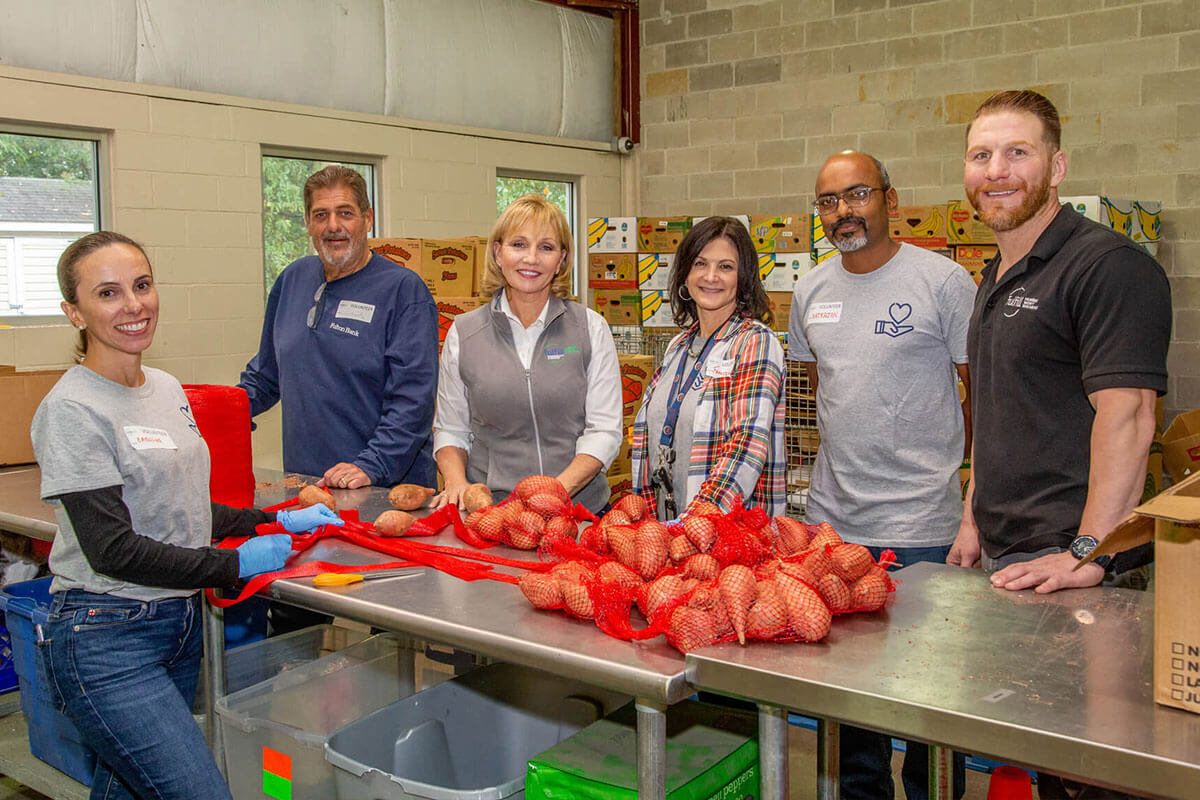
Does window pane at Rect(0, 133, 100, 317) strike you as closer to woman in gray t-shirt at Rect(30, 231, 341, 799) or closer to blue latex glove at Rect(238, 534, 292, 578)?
woman in gray t-shirt at Rect(30, 231, 341, 799)

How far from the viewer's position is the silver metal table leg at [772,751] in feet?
5.08

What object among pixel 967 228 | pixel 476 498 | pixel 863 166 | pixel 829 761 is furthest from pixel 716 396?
pixel 967 228

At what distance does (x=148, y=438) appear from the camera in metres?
1.92

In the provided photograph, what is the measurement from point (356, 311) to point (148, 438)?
1166mm

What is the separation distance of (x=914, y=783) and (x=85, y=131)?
435cm

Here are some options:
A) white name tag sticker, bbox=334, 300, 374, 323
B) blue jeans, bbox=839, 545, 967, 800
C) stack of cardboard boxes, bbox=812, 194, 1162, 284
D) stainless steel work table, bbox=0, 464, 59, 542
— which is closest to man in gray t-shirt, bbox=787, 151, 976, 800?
blue jeans, bbox=839, 545, 967, 800

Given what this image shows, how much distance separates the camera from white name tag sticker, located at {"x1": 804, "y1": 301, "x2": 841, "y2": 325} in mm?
2520

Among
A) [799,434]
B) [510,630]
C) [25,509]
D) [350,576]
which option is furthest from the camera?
[799,434]

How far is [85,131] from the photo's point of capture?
4.68 meters

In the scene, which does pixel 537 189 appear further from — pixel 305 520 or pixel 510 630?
pixel 510 630

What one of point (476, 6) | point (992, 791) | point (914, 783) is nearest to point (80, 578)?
point (992, 791)

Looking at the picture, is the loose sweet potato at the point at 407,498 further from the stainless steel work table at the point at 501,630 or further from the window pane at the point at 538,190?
the window pane at the point at 538,190

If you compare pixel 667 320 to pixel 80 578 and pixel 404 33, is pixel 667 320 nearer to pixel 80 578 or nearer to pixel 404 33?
pixel 404 33

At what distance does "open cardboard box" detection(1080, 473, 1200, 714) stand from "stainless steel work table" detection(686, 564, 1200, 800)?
0.03 metres
